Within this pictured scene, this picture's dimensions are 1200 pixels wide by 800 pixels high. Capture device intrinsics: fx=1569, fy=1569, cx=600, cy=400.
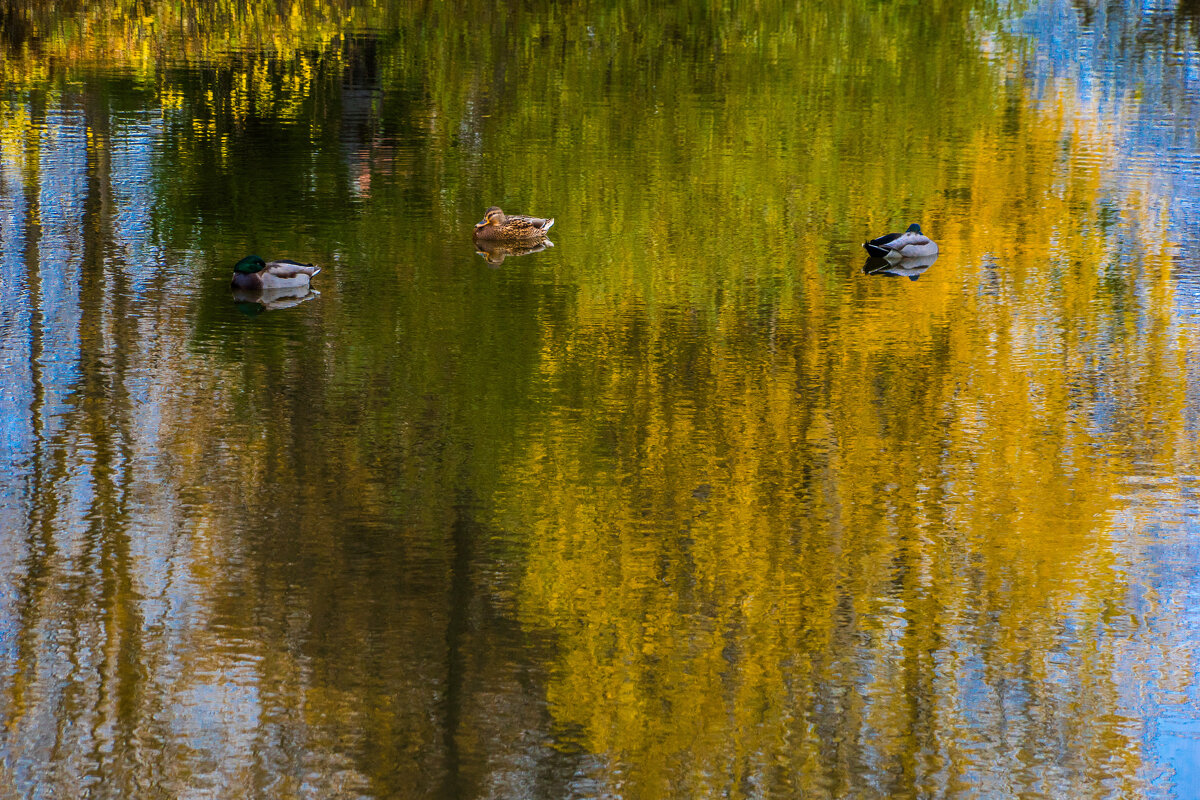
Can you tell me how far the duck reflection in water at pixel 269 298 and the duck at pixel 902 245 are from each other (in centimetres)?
484

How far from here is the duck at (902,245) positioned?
44.5ft

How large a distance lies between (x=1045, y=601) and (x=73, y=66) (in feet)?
66.6

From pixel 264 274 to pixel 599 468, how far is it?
14.6 ft

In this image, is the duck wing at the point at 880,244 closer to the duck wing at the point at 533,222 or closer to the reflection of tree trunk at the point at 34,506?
the duck wing at the point at 533,222

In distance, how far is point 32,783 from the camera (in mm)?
5812

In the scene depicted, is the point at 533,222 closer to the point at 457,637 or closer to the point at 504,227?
the point at 504,227

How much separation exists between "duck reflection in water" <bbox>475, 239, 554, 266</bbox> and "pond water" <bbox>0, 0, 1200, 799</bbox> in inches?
4.2

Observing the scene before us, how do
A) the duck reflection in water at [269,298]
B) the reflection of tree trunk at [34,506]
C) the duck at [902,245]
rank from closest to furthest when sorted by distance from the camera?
the reflection of tree trunk at [34,506] < the duck reflection in water at [269,298] < the duck at [902,245]

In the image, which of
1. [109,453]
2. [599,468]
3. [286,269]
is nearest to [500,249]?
[286,269]

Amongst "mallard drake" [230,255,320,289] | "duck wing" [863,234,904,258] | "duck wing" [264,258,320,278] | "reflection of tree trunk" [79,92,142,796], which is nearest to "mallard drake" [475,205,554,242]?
"duck wing" [264,258,320,278]

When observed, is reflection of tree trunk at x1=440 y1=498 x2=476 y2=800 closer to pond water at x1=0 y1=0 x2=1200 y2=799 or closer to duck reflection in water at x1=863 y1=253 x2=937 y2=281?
pond water at x1=0 y1=0 x2=1200 y2=799

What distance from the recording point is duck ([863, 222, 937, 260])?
13570 mm

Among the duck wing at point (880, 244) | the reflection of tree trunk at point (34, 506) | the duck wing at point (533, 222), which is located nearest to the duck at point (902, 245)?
the duck wing at point (880, 244)

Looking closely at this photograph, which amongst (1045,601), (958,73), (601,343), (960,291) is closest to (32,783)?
(1045,601)
